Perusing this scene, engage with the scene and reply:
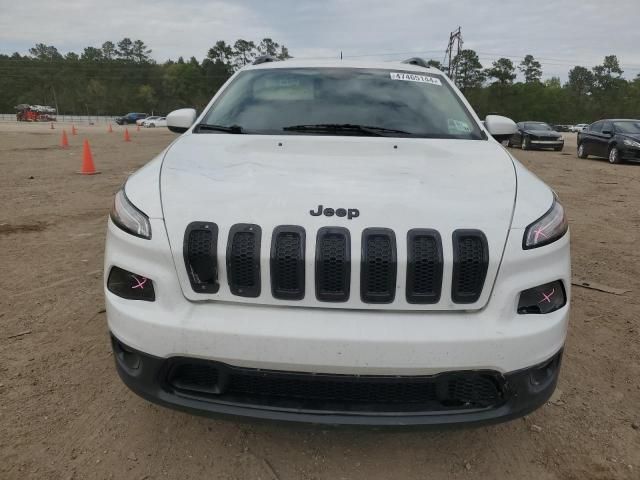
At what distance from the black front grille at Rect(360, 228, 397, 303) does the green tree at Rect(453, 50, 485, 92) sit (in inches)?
3438

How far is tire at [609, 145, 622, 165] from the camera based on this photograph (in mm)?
15959

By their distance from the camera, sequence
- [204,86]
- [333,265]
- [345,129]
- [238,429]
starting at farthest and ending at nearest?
[204,86], [345,129], [238,429], [333,265]

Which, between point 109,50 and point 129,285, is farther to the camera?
point 109,50

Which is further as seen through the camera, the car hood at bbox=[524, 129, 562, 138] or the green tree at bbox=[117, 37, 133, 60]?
the green tree at bbox=[117, 37, 133, 60]

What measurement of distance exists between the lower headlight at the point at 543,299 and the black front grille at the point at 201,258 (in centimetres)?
117

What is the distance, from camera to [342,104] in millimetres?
3107

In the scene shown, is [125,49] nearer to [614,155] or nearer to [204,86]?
[204,86]

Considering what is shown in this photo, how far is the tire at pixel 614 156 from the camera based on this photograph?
1596 centimetres

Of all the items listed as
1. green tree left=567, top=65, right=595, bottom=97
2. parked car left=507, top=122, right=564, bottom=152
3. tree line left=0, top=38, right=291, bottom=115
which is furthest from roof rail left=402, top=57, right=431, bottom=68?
green tree left=567, top=65, right=595, bottom=97

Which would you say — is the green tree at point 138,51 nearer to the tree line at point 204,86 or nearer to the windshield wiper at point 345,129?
the tree line at point 204,86

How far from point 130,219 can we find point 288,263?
72cm

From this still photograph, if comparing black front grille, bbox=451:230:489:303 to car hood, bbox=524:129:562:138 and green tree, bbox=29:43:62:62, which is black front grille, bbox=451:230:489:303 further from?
green tree, bbox=29:43:62:62

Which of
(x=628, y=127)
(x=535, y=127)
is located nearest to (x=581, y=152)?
(x=628, y=127)

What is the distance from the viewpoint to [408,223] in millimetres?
1826
